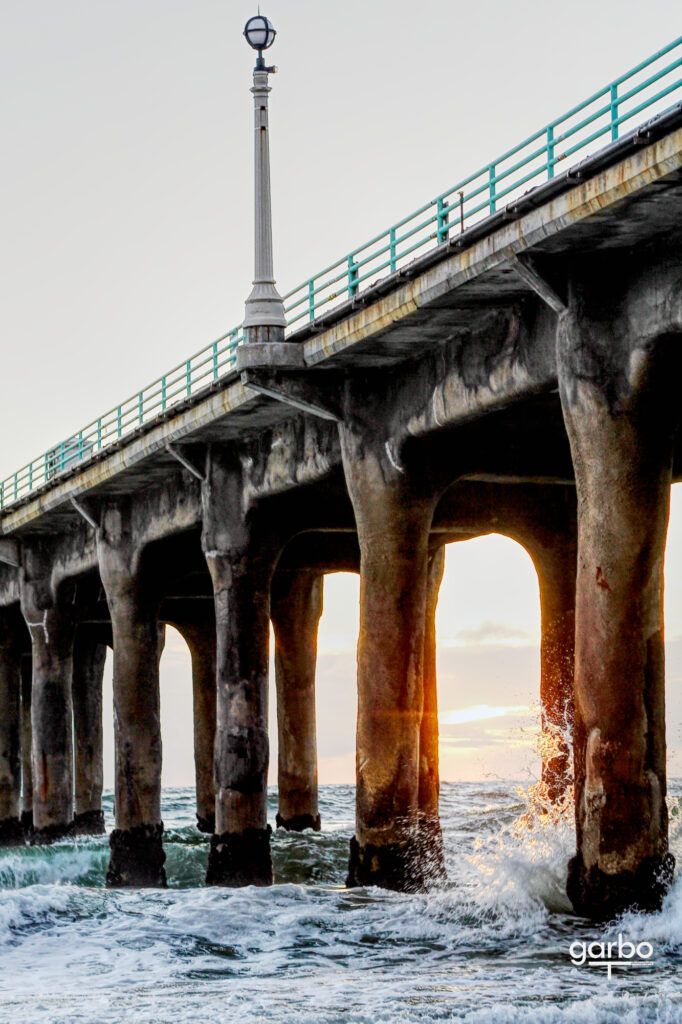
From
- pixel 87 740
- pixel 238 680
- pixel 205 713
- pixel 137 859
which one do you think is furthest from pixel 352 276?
pixel 87 740

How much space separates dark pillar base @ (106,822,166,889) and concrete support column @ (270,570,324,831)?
831cm

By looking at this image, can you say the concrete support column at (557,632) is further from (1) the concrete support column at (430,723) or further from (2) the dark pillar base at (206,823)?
(2) the dark pillar base at (206,823)

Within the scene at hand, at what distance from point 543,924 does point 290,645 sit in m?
25.7

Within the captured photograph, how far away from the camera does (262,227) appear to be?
1136 inches

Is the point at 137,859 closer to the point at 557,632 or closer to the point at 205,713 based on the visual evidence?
the point at 557,632

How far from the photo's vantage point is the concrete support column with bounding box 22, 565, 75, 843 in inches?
1767

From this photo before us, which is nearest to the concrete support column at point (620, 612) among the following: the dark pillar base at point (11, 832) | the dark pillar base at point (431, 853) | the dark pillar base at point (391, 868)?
the dark pillar base at point (431, 853)

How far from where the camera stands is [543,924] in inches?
798

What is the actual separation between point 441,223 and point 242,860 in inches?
534

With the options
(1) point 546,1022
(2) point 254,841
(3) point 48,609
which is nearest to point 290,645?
(3) point 48,609

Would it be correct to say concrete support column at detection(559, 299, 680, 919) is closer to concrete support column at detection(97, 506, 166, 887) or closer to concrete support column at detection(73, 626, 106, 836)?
concrete support column at detection(97, 506, 166, 887)

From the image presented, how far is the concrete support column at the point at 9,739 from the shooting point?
51.9 m

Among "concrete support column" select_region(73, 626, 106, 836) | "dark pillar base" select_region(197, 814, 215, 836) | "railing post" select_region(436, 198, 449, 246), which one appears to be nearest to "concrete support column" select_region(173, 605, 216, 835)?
"dark pillar base" select_region(197, 814, 215, 836)

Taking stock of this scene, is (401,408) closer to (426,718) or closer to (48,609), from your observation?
(426,718)
